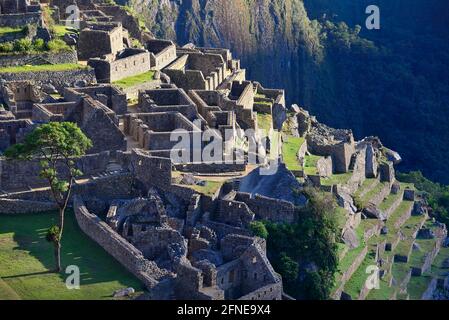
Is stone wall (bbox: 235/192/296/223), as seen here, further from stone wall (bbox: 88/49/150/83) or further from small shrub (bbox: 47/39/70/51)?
small shrub (bbox: 47/39/70/51)

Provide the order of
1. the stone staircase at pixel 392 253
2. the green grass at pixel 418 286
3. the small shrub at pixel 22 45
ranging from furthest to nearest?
the small shrub at pixel 22 45
the green grass at pixel 418 286
the stone staircase at pixel 392 253

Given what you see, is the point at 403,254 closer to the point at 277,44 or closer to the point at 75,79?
the point at 75,79

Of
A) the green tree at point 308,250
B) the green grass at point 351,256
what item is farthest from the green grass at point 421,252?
the green tree at point 308,250

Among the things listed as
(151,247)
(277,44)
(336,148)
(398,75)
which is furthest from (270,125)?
(277,44)

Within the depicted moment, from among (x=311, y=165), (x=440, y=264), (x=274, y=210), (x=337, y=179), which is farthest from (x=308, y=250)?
(x=440, y=264)

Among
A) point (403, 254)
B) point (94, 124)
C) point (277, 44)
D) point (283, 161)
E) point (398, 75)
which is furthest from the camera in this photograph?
point (277, 44)

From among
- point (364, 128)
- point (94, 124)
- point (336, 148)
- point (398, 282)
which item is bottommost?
point (364, 128)

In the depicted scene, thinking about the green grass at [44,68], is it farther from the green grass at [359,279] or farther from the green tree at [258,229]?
the green grass at [359,279]

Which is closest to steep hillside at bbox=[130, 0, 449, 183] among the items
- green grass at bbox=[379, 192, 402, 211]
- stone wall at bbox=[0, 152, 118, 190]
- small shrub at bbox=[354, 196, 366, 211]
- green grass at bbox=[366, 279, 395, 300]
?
green grass at bbox=[379, 192, 402, 211]
